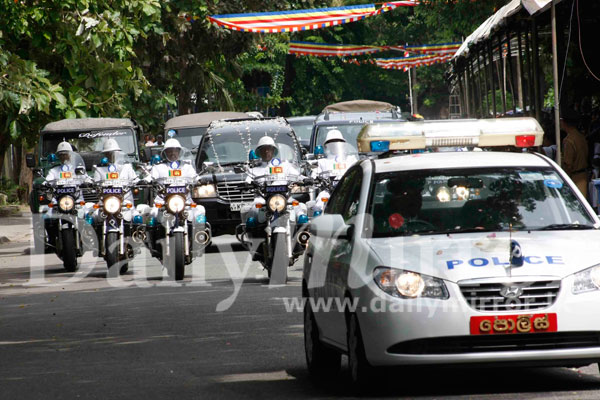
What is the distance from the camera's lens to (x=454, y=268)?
7566mm

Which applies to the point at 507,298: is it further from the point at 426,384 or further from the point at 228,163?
the point at 228,163

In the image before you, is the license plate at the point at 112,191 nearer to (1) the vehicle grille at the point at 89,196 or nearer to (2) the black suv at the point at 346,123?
(1) the vehicle grille at the point at 89,196

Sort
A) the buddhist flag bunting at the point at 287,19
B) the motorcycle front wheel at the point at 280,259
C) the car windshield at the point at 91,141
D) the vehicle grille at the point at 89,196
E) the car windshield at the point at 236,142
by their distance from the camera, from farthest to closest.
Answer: the buddhist flag bunting at the point at 287,19 → the car windshield at the point at 91,141 → the vehicle grille at the point at 89,196 → the car windshield at the point at 236,142 → the motorcycle front wheel at the point at 280,259

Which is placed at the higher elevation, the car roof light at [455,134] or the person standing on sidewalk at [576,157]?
the car roof light at [455,134]

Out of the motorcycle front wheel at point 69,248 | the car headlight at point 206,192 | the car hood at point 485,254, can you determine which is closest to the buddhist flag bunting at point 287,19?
the car headlight at point 206,192

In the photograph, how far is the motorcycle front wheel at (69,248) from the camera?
1923 cm

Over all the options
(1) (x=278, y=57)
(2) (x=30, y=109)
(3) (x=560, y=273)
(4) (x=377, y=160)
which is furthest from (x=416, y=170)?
(1) (x=278, y=57)

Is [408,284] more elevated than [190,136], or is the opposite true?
[190,136]

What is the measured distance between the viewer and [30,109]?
2298 cm

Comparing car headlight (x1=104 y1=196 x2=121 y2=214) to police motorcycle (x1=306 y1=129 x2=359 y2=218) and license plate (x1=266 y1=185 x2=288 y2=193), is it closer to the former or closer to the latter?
police motorcycle (x1=306 y1=129 x2=359 y2=218)

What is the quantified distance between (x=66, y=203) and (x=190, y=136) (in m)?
11.4

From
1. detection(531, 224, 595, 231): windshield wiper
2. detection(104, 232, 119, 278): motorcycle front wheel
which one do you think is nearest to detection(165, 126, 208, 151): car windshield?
detection(104, 232, 119, 278): motorcycle front wheel

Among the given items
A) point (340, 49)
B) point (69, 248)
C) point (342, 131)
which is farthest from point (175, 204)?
point (340, 49)

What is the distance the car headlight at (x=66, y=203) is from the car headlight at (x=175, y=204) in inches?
119
